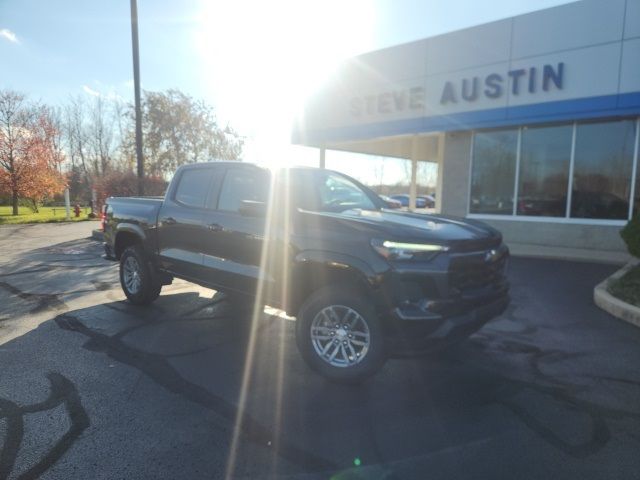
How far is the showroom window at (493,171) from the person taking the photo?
12.1m

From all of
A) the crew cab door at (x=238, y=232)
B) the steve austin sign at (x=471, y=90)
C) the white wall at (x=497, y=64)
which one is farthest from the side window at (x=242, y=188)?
the steve austin sign at (x=471, y=90)

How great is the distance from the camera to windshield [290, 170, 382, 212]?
435 centimetres

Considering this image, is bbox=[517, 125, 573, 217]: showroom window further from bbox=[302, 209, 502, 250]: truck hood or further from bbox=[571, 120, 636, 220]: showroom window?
bbox=[302, 209, 502, 250]: truck hood

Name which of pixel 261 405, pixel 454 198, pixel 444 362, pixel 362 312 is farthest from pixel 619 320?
pixel 454 198

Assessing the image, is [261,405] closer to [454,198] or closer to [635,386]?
[635,386]

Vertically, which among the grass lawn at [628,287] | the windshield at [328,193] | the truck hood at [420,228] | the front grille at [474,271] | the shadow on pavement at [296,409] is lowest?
the shadow on pavement at [296,409]

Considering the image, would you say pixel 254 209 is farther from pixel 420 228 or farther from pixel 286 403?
pixel 286 403

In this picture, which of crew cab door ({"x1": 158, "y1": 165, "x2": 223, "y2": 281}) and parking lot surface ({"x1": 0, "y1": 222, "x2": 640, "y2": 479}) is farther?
crew cab door ({"x1": 158, "y1": 165, "x2": 223, "y2": 281})

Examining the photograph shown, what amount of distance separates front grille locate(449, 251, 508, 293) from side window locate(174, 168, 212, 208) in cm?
307

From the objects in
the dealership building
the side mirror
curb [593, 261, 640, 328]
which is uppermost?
the dealership building

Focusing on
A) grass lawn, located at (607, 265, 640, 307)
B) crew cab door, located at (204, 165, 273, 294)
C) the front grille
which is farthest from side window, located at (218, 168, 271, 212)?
grass lawn, located at (607, 265, 640, 307)

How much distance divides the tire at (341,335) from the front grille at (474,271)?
73cm

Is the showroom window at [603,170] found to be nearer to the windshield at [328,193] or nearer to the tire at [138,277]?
the windshield at [328,193]

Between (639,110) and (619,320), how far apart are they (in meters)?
6.46
